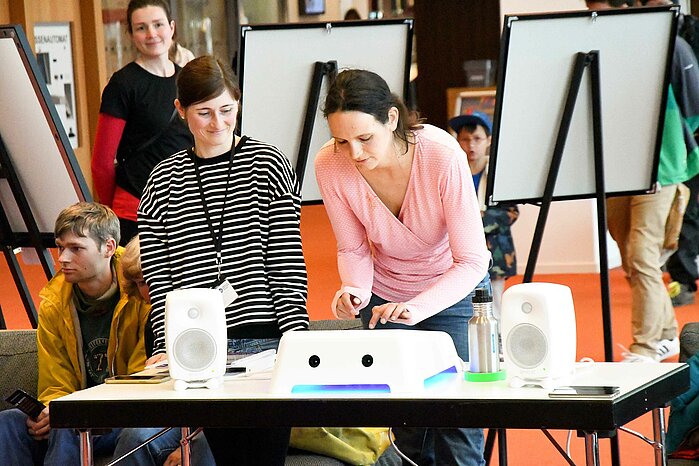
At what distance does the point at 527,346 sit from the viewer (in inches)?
96.0

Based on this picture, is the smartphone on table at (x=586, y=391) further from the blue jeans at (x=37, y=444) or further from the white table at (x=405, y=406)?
the blue jeans at (x=37, y=444)

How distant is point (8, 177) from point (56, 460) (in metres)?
1.12

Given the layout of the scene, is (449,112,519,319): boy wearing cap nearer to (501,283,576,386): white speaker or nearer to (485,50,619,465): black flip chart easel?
(485,50,619,465): black flip chart easel

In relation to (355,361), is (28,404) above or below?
below

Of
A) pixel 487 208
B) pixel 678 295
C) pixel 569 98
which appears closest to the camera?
pixel 569 98

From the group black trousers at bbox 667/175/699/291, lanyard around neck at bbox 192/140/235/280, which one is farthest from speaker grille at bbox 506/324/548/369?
black trousers at bbox 667/175/699/291

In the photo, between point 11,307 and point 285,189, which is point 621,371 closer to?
point 285,189

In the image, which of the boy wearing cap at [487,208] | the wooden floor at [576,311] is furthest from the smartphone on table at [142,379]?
the boy wearing cap at [487,208]

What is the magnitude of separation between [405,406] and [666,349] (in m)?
3.42

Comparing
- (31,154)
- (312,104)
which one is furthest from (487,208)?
(31,154)

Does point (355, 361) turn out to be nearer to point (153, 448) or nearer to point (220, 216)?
point (220, 216)

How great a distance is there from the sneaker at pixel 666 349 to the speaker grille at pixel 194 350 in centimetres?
333

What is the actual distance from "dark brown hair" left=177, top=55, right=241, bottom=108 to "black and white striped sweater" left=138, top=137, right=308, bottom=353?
5.9 inches

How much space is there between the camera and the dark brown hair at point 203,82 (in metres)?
2.85
